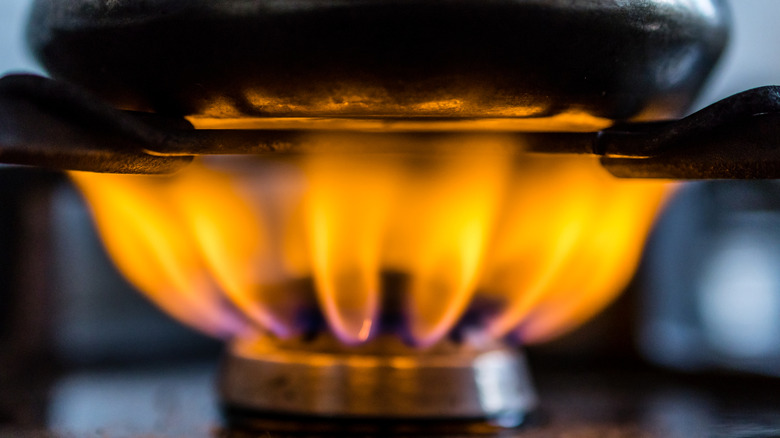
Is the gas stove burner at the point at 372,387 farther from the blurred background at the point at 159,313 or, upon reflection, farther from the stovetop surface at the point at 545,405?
the blurred background at the point at 159,313

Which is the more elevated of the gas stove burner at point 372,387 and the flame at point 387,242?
the flame at point 387,242

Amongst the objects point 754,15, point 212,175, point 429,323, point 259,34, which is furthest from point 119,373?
point 754,15

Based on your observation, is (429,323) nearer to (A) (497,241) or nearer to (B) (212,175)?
(A) (497,241)

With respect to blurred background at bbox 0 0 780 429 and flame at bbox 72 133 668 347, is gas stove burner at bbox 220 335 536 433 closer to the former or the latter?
flame at bbox 72 133 668 347

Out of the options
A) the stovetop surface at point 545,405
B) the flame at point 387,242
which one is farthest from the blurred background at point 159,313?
the flame at point 387,242

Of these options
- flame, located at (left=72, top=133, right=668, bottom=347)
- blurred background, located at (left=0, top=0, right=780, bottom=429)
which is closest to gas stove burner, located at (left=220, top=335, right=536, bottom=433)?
flame, located at (left=72, top=133, right=668, bottom=347)

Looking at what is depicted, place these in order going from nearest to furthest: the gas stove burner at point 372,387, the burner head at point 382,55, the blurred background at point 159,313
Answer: the burner head at point 382,55
the gas stove burner at point 372,387
the blurred background at point 159,313
